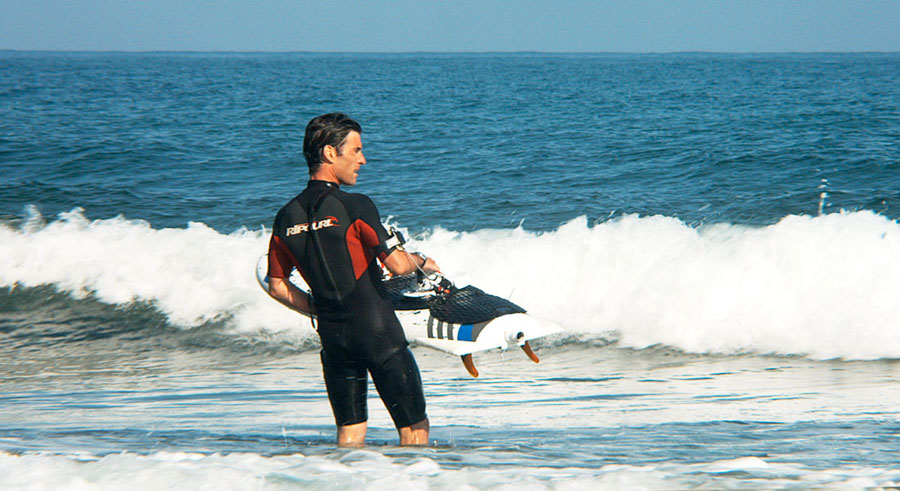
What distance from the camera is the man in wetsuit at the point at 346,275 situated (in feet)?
10.9

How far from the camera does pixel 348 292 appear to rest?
339 cm

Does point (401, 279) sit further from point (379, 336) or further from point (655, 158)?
point (655, 158)

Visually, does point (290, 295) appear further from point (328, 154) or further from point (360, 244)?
point (328, 154)

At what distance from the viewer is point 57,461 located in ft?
10.7

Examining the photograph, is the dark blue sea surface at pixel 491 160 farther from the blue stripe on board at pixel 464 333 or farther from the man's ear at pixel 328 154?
the man's ear at pixel 328 154

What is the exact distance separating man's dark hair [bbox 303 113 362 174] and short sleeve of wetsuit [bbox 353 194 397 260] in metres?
0.25

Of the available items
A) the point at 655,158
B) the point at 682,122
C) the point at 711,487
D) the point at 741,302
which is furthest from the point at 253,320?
the point at 682,122

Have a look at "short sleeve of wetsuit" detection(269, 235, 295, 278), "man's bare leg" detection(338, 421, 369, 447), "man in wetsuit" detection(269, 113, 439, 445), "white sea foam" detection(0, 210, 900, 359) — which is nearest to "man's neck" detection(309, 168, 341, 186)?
"man in wetsuit" detection(269, 113, 439, 445)

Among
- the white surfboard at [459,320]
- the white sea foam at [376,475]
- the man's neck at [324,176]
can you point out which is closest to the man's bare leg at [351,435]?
the white sea foam at [376,475]

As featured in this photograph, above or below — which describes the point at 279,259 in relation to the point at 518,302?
above

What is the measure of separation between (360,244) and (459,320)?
71 cm

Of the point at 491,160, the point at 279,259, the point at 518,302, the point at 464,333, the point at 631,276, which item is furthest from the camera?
the point at 491,160

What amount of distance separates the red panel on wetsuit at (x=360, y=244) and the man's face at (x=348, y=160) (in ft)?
0.69

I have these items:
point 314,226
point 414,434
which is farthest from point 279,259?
point 414,434
